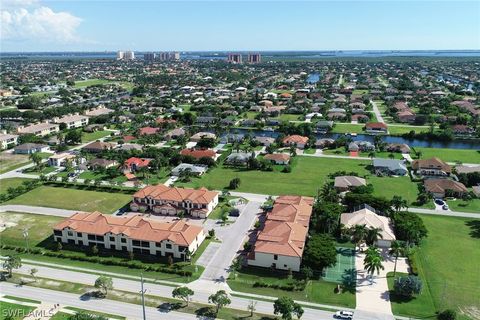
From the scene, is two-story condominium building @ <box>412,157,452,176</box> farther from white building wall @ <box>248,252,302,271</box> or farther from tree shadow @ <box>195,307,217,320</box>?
tree shadow @ <box>195,307,217,320</box>

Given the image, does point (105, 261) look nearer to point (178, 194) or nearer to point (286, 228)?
point (178, 194)

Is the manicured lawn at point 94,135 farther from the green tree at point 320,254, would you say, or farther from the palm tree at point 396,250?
the palm tree at point 396,250

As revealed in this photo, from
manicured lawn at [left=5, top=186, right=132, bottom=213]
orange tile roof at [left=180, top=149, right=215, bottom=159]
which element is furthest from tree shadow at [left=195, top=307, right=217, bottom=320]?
orange tile roof at [left=180, top=149, right=215, bottom=159]

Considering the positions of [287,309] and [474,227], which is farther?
[474,227]

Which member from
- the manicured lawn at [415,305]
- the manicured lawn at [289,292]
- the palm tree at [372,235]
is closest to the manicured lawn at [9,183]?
the manicured lawn at [289,292]

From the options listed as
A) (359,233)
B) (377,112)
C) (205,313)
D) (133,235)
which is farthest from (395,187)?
(377,112)

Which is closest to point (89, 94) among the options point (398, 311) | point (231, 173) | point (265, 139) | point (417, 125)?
point (265, 139)
